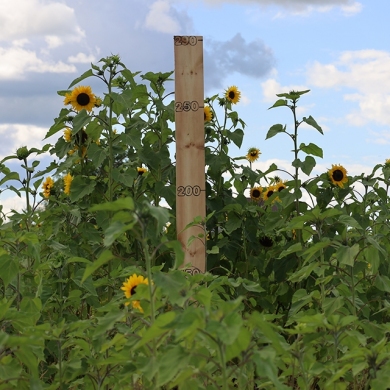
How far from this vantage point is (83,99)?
470 cm

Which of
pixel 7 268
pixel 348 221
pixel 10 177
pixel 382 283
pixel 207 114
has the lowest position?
pixel 382 283

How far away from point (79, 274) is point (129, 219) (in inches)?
78.3

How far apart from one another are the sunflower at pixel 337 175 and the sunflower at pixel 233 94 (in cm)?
118

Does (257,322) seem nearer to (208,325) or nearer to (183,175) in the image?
(208,325)

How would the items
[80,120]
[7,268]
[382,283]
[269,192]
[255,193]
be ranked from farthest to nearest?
[255,193]
[269,192]
[80,120]
[382,283]
[7,268]

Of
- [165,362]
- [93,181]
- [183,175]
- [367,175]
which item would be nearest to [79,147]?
[93,181]

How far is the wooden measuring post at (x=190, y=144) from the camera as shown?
4688mm

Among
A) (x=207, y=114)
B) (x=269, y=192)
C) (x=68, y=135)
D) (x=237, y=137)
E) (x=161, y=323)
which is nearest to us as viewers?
(x=161, y=323)

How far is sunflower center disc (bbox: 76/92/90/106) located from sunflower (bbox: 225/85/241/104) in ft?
4.12

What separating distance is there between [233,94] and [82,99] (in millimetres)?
1372

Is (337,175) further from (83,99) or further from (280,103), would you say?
(83,99)

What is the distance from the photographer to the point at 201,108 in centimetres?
488

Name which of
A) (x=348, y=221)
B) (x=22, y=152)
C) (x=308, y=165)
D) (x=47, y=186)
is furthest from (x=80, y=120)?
(x=348, y=221)

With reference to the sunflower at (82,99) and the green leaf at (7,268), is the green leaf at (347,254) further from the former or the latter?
the sunflower at (82,99)
